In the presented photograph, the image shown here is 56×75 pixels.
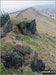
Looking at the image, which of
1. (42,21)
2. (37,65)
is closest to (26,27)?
(37,65)

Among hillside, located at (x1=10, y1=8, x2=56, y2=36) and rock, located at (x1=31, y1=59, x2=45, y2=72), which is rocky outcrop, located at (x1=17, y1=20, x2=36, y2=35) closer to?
hillside, located at (x1=10, y1=8, x2=56, y2=36)

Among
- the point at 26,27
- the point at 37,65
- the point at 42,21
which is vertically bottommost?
the point at 42,21

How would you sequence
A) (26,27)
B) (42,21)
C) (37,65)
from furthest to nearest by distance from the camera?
(42,21) → (26,27) → (37,65)

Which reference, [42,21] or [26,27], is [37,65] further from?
[42,21]

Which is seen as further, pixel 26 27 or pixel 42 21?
pixel 42 21

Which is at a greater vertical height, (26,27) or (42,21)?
(26,27)

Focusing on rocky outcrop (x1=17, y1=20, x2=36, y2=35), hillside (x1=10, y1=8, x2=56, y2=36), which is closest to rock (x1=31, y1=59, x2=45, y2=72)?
rocky outcrop (x1=17, y1=20, x2=36, y2=35)

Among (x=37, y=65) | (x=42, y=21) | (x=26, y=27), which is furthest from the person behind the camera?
(x=42, y=21)

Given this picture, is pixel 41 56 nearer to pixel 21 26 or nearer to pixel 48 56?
pixel 48 56

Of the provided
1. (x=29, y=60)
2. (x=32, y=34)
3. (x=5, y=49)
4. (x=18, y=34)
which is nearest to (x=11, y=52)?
(x=5, y=49)

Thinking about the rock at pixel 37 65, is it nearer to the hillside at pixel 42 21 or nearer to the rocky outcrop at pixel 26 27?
the rocky outcrop at pixel 26 27

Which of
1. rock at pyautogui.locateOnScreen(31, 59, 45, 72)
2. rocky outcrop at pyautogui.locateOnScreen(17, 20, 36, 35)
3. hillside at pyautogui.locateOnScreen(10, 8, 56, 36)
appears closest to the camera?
rock at pyautogui.locateOnScreen(31, 59, 45, 72)
